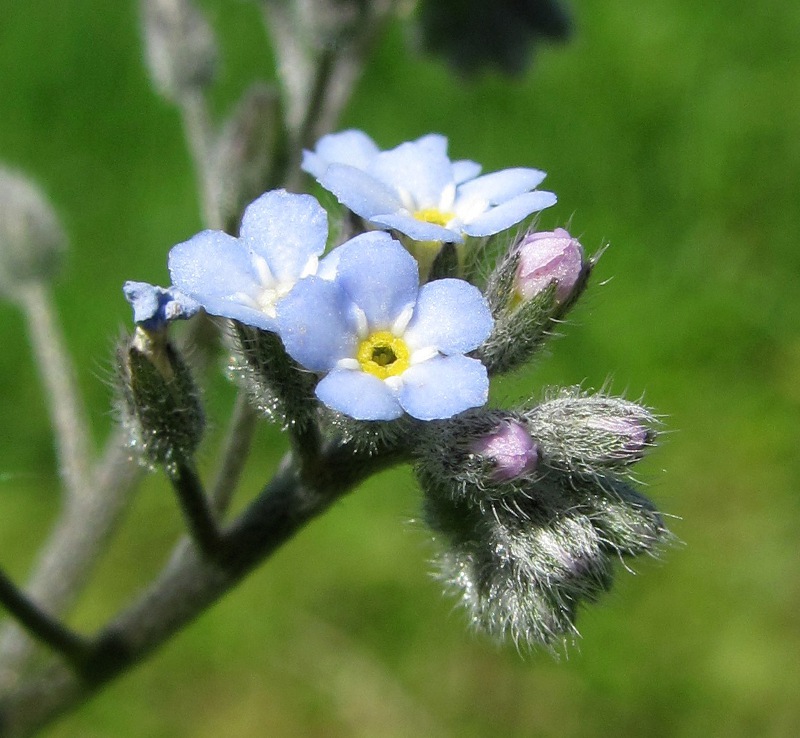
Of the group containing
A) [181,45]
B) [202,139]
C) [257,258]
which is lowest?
[202,139]

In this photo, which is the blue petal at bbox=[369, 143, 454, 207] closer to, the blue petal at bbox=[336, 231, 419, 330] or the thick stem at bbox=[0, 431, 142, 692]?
the blue petal at bbox=[336, 231, 419, 330]

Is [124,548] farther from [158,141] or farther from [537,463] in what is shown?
[537,463]

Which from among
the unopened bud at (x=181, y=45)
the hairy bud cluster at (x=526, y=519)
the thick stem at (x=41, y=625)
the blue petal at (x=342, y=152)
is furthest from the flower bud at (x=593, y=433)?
the unopened bud at (x=181, y=45)

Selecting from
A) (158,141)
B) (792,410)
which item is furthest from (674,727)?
(158,141)

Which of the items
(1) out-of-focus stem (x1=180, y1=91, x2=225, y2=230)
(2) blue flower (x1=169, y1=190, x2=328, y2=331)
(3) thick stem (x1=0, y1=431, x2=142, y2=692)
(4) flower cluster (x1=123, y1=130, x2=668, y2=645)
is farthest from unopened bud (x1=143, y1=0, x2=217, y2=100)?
(2) blue flower (x1=169, y1=190, x2=328, y2=331)

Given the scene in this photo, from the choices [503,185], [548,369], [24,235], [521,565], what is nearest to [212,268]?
[503,185]

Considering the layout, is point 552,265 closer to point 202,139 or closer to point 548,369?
point 202,139
